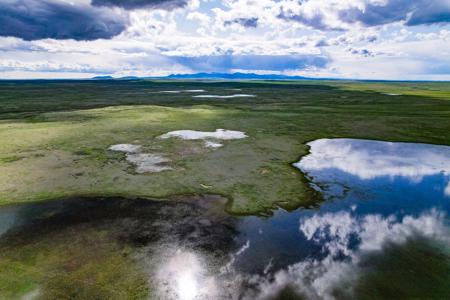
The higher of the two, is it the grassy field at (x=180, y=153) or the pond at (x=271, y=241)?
the grassy field at (x=180, y=153)

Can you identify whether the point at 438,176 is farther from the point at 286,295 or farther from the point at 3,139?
the point at 3,139

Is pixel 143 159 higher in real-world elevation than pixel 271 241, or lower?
higher

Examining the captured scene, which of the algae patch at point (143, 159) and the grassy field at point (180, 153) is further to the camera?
the algae patch at point (143, 159)

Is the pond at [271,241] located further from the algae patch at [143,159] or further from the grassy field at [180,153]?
the algae patch at [143,159]

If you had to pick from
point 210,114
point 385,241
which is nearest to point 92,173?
point 385,241

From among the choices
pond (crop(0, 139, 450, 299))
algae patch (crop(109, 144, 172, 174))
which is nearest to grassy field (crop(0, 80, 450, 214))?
algae patch (crop(109, 144, 172, 174))

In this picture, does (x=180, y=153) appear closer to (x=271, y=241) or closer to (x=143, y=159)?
(x=143, y=159)

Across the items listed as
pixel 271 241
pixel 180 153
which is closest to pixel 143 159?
pixel 180 153

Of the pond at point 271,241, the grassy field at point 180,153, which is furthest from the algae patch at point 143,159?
the pond at point 271,241

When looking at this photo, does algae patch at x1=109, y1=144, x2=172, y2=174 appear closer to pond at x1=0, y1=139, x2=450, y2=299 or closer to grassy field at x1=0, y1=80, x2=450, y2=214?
grassy field at x1=0, y1=80, x2=450, y2=214
